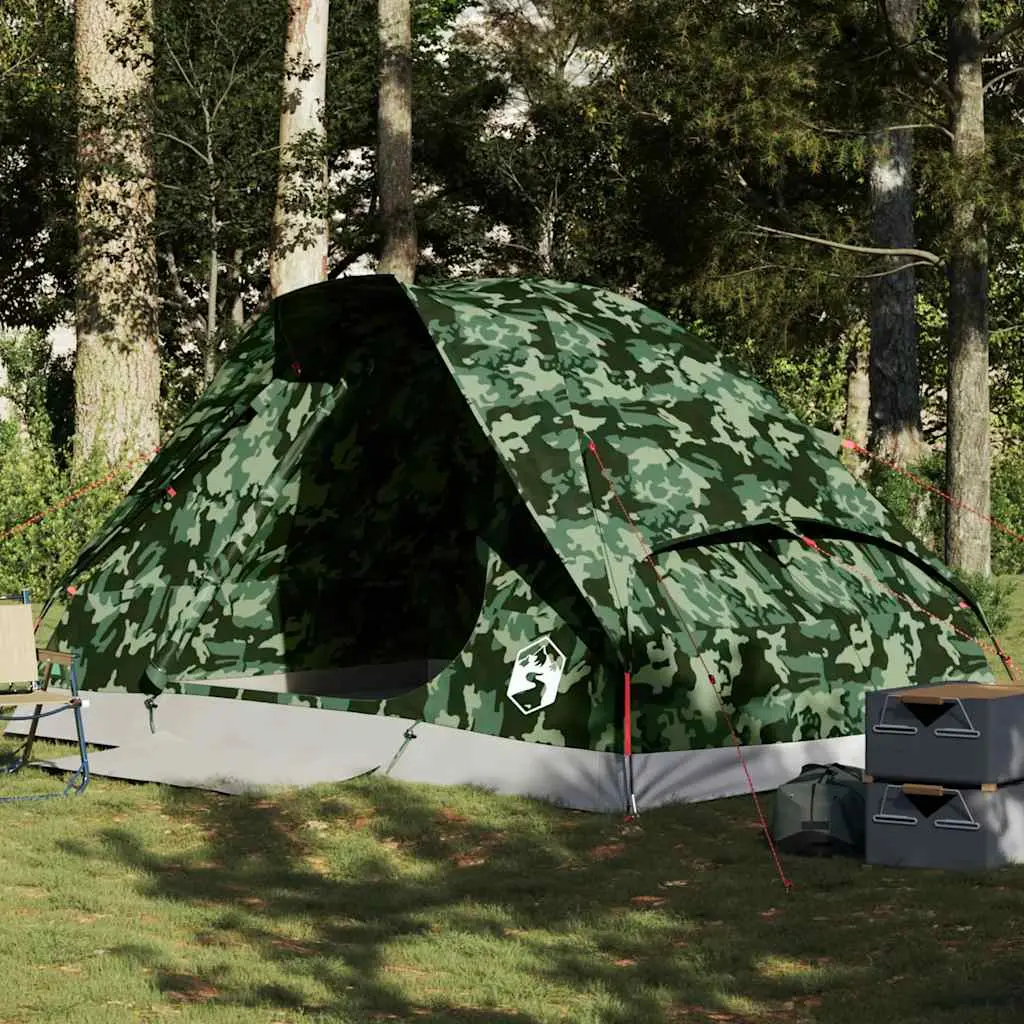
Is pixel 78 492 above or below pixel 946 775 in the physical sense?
above

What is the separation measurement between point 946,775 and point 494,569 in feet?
7.98

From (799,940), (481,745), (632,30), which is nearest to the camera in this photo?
(799,940)

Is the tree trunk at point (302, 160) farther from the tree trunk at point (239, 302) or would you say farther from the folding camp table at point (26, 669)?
the tree trunk at point (239, 302)

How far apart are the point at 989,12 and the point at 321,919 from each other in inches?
774

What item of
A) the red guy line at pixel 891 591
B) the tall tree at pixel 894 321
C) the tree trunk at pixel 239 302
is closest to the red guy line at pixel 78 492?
the red guy line at pixel 891 591

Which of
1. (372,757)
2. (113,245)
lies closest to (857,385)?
(113,245)

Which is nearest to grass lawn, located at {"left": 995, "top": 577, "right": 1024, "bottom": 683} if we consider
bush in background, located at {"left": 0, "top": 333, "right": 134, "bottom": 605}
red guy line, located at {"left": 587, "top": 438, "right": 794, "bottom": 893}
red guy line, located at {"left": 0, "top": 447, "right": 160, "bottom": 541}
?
red guy line, located at {"left": 587, "top": 438, "right": 794, "bottom": 893}

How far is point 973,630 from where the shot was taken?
30.3 ft

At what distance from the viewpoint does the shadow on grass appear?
5.09 m

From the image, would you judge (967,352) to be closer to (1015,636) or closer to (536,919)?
(1015,636)

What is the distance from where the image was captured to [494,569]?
Result: 819 cm

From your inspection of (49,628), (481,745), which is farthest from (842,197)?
(481,745)

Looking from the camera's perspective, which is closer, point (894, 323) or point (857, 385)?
point (894, 323)

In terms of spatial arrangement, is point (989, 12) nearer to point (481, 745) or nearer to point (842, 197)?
point (842, 197)
